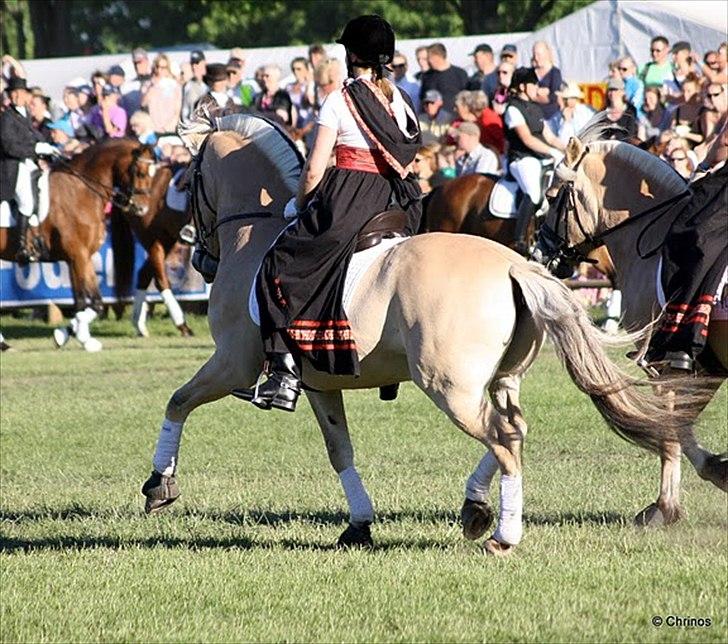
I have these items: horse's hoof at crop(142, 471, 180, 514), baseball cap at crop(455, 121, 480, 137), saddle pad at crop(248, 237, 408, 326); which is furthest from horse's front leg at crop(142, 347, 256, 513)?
baseball cap at crop(455, 121, 480, 137)

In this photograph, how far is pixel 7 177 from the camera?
19578 mm

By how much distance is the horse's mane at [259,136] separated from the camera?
8453 mm

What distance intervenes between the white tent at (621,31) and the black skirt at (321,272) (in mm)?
14739

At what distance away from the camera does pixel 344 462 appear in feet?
26.5

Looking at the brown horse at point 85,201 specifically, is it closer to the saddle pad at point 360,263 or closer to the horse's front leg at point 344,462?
the horse's front leg at point 344,462

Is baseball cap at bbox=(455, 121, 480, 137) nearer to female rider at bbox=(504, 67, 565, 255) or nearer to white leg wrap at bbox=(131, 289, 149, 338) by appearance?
female rider at bbox=(504, 67, 565, 255)

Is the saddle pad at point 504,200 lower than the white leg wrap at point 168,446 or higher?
lower

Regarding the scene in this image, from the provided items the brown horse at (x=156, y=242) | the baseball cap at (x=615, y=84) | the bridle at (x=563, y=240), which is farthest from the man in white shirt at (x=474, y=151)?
the bridle at (x=563, y=240)

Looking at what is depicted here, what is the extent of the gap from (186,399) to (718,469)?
2784 millimetres

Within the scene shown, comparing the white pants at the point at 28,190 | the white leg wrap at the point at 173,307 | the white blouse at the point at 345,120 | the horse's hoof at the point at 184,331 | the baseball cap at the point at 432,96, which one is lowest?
the horse's hoof at the point at 184,331

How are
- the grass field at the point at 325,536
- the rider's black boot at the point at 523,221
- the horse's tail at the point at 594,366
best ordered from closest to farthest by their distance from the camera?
1. the grass field at the point at 325,536
2. the horse's tail at the point at 594,366
3. the rider's black boot at the point at 523,221

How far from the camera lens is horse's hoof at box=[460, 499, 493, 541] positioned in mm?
7371

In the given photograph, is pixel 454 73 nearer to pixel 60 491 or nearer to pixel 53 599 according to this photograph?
pixel 60 491

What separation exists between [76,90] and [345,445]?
17.7m
